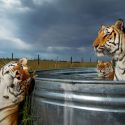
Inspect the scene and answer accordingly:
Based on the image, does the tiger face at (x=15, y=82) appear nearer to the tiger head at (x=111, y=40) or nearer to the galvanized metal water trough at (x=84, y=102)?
the galvanized metal water trough at (x=84, y=102)

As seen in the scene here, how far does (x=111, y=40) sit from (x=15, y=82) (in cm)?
118

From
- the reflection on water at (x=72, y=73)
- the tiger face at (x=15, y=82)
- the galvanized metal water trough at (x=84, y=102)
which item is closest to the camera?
the galvanized metal water trough at (x=84, y=102)

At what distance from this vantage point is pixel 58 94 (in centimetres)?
327

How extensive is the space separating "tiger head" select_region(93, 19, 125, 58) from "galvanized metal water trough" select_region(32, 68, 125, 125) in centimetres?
96

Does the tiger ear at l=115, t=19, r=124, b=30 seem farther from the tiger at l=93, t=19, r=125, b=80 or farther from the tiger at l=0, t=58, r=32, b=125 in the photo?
the tiger at l=0, t=58, r=32, b=125

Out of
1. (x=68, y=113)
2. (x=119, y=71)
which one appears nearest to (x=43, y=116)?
(x=68, y=113)

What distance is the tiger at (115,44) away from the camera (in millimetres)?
4074

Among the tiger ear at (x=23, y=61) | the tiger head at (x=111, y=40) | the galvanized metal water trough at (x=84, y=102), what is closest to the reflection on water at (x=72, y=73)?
the tiger ear at (x=23, y=61)

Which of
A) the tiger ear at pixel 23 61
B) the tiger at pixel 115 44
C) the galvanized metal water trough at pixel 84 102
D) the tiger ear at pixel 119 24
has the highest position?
the tiger ear at pixel 119 24

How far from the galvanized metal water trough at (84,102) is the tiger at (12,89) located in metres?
0.54

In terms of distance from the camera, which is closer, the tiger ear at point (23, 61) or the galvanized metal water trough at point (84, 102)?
the galvanized metal water trough at point (84, 102)

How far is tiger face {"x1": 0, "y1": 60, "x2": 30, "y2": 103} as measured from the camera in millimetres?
3881

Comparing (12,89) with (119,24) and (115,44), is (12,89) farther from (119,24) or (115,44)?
(119,24)

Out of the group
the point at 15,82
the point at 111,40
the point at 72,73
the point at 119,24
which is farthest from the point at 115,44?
the point at 72,73
